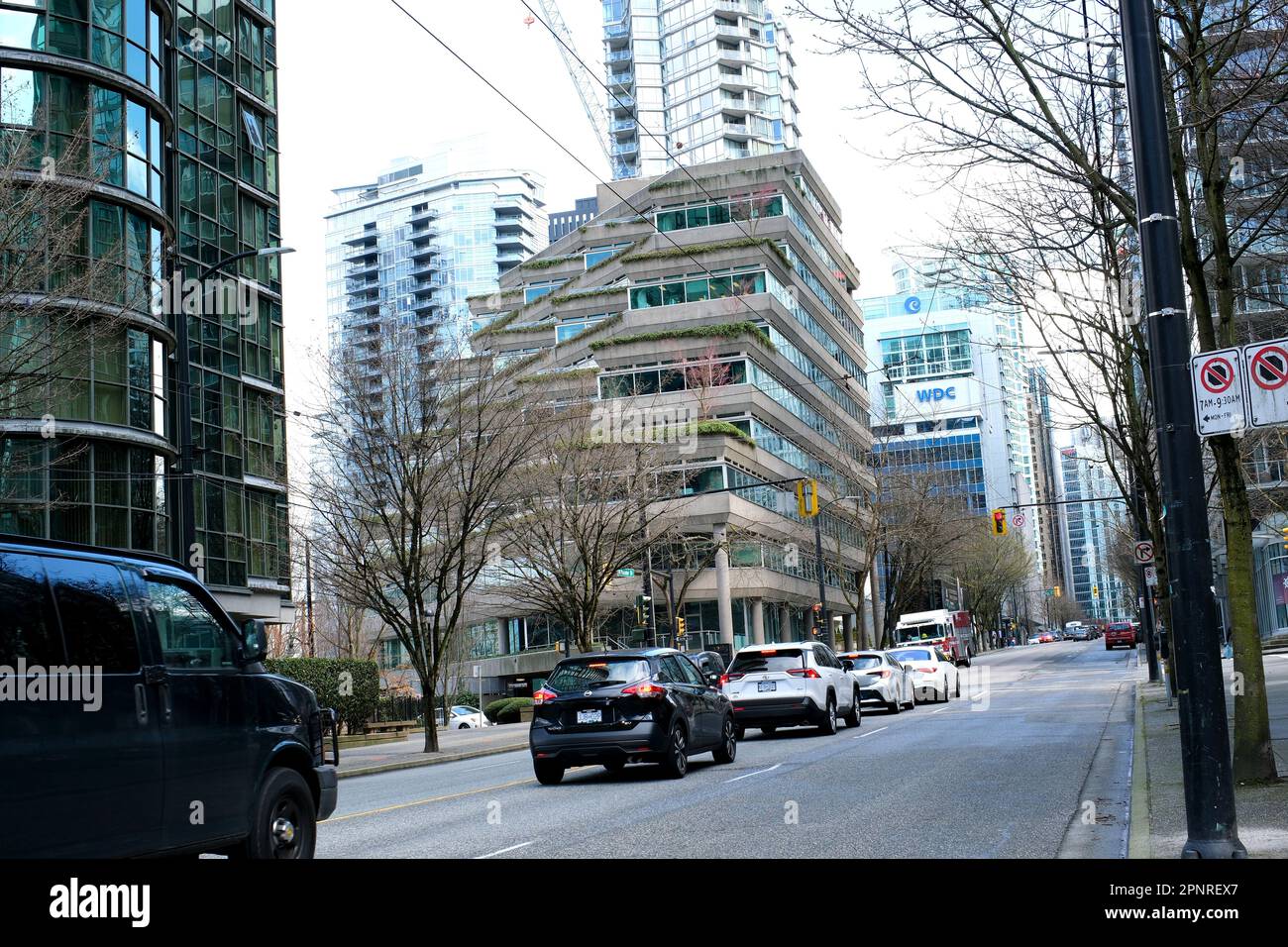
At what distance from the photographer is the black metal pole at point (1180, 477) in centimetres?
757

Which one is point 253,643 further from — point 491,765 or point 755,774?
point 491,765

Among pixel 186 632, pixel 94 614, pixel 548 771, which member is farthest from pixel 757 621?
pixel 94 614

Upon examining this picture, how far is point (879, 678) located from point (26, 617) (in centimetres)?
2520

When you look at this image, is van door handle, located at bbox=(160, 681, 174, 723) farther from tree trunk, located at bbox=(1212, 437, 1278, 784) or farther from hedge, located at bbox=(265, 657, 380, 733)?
hedge, located at bbox=(265, 657, 380, 733)

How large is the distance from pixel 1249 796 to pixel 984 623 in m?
115

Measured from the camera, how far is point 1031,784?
13836 millimetres

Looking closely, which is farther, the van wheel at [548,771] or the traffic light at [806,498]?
the traffic light at [806,498]

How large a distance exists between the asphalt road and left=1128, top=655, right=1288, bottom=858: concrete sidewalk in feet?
0.80

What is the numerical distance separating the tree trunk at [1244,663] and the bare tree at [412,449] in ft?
65.6

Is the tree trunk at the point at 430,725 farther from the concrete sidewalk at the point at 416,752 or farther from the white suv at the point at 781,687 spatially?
the white suv at the point at 781,687

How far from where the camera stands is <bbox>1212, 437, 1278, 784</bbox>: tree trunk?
38.5 feet

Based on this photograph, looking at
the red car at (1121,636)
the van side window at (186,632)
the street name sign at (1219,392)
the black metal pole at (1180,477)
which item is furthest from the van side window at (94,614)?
the red car at (1121,636)

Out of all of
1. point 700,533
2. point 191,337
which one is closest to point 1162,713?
point 191,337

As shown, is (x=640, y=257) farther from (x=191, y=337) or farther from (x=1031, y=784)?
(x=1031, y=784)
